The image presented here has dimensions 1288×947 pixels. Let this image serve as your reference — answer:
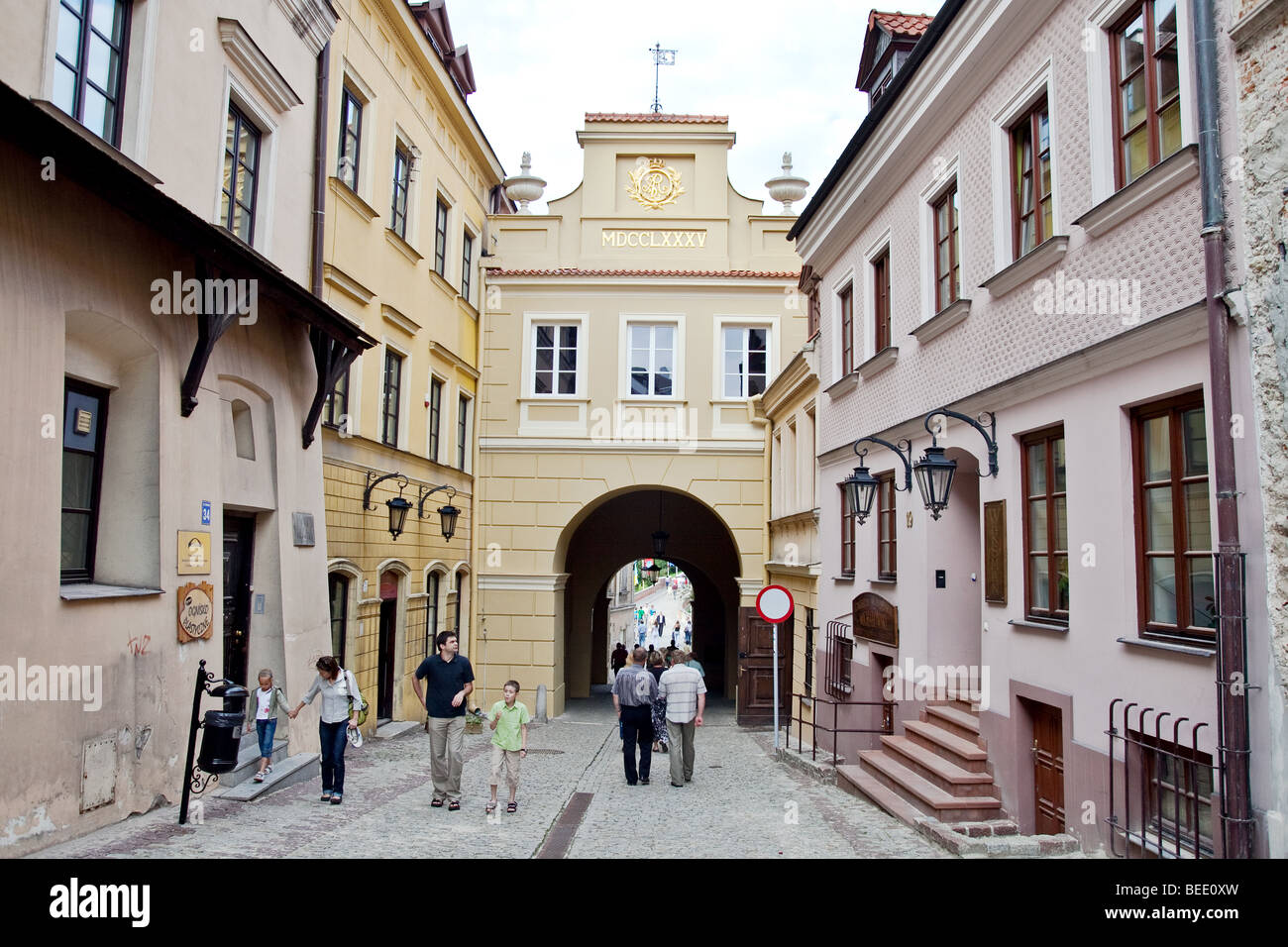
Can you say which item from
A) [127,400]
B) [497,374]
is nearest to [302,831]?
[127,400]

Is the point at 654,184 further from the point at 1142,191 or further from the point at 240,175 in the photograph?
the point at 1142,191

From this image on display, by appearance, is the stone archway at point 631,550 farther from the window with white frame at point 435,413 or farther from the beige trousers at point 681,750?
the beige trousers at point 681,750

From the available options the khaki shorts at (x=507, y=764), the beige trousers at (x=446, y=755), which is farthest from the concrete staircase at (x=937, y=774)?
the beige trousers at (x=446, y=755)

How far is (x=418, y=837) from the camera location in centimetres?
811

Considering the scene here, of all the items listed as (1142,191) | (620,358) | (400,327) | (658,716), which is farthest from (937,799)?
(620,358)

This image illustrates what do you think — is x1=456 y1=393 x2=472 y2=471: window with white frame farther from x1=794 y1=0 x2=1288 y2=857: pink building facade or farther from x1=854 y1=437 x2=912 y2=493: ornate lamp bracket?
x1=854 y1=437 x2=912 y2=493: ornate lamp bracket

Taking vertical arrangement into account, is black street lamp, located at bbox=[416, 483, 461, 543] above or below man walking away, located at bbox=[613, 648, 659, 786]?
above

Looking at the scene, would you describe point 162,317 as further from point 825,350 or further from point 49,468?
point 825,350

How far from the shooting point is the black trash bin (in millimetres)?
7883

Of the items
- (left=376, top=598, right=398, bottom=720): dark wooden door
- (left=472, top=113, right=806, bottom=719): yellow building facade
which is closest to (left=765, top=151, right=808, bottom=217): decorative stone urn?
(left=472, top=113, right=806, bottom=719): yellow building facade

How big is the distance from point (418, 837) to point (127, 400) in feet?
14.2

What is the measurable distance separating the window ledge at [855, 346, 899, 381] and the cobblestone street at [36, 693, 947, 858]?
201 inches

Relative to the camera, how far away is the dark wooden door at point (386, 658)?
16.1 meters

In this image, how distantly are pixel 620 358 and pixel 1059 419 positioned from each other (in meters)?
14.2
